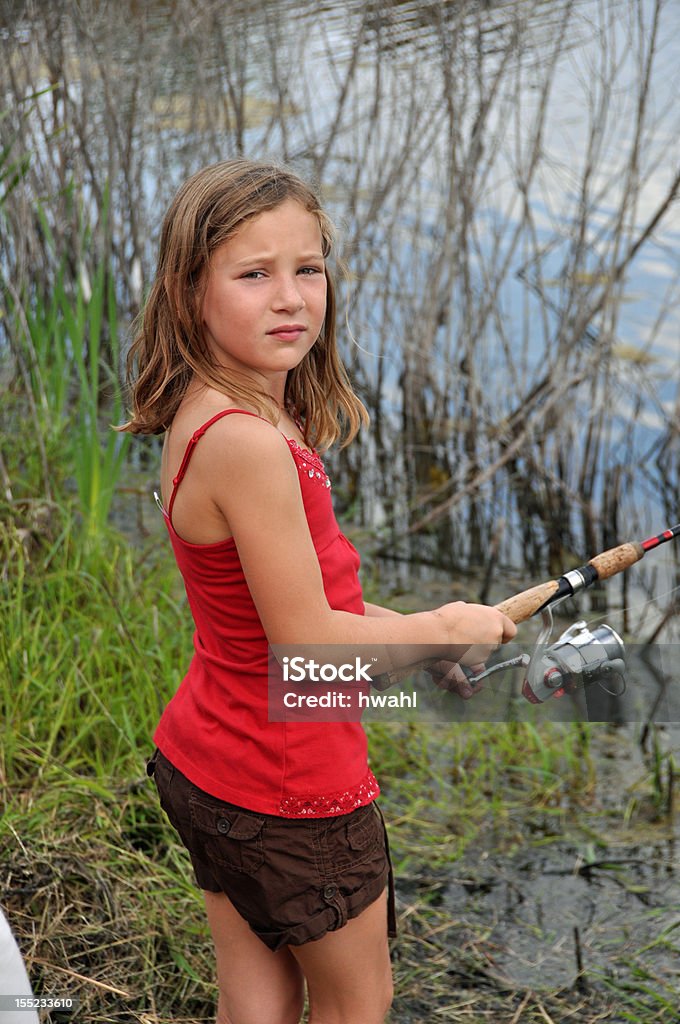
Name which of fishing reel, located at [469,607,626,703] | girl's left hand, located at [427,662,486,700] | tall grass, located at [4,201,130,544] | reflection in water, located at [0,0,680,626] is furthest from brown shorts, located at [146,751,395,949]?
reflection in water, located at [0,0,680,626]

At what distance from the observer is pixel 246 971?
138 cm

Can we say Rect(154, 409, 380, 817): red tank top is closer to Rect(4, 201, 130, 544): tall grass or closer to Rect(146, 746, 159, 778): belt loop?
Rect(146, 746, 159, 778): belt loop

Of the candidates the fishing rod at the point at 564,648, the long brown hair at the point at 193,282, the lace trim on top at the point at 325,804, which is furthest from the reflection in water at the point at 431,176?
the lace trim on top at the point at 325,804

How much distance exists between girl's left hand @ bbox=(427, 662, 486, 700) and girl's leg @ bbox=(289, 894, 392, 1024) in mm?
262

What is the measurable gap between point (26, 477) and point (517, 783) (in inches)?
61.3

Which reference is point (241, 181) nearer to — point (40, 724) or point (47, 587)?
point (40, 724)

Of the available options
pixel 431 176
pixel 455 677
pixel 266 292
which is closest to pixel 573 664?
pixel 455 677

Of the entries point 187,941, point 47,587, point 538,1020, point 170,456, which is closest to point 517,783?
point 538,1020

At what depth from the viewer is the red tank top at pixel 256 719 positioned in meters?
1.25

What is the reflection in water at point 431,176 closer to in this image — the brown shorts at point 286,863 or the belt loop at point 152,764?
the belt loop at point 152,764

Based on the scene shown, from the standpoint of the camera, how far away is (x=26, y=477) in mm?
3129

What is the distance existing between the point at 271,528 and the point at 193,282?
315 mm

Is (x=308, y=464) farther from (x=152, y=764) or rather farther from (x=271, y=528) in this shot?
(x=152, y=764)

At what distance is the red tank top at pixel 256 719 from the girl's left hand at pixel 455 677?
4.8 inches
